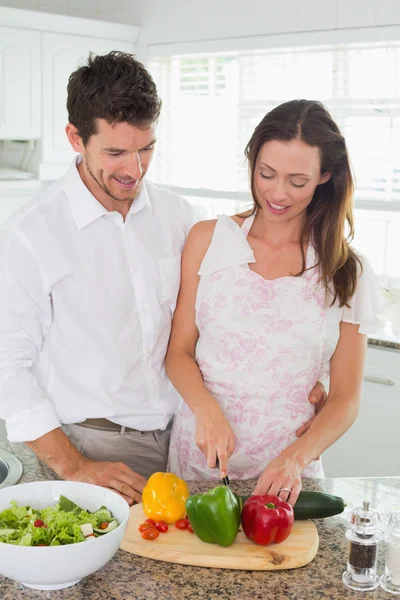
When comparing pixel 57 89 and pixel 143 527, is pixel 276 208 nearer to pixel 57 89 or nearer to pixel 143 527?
pixel 143 527

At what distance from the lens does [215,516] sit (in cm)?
138

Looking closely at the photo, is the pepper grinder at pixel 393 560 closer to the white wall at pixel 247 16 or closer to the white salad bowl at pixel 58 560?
the white salad bowl at pixel 58 560

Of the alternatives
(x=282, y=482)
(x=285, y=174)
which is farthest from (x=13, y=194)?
(x=282, y=482)

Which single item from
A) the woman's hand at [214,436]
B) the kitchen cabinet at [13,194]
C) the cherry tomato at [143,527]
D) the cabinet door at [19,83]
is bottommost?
the cherry tomato at [143,527]

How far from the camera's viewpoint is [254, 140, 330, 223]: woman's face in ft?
5.67

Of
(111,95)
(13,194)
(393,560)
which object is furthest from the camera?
(13,194)

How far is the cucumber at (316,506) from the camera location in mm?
1497

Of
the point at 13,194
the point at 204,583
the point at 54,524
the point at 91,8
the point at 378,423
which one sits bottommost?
the point at 378,423

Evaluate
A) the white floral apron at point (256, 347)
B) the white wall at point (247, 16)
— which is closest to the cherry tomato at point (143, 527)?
the white floral apron at point (256, 347)

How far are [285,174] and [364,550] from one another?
79cm

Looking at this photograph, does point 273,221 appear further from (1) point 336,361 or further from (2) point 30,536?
(2) point 30,536

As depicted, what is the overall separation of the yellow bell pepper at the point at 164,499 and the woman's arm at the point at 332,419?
0.16m

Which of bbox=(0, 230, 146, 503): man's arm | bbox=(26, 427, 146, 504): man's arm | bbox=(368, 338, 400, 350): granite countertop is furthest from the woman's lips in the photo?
bbox=(368, 338, 400, 350): granite countertop

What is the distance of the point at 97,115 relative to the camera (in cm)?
168
